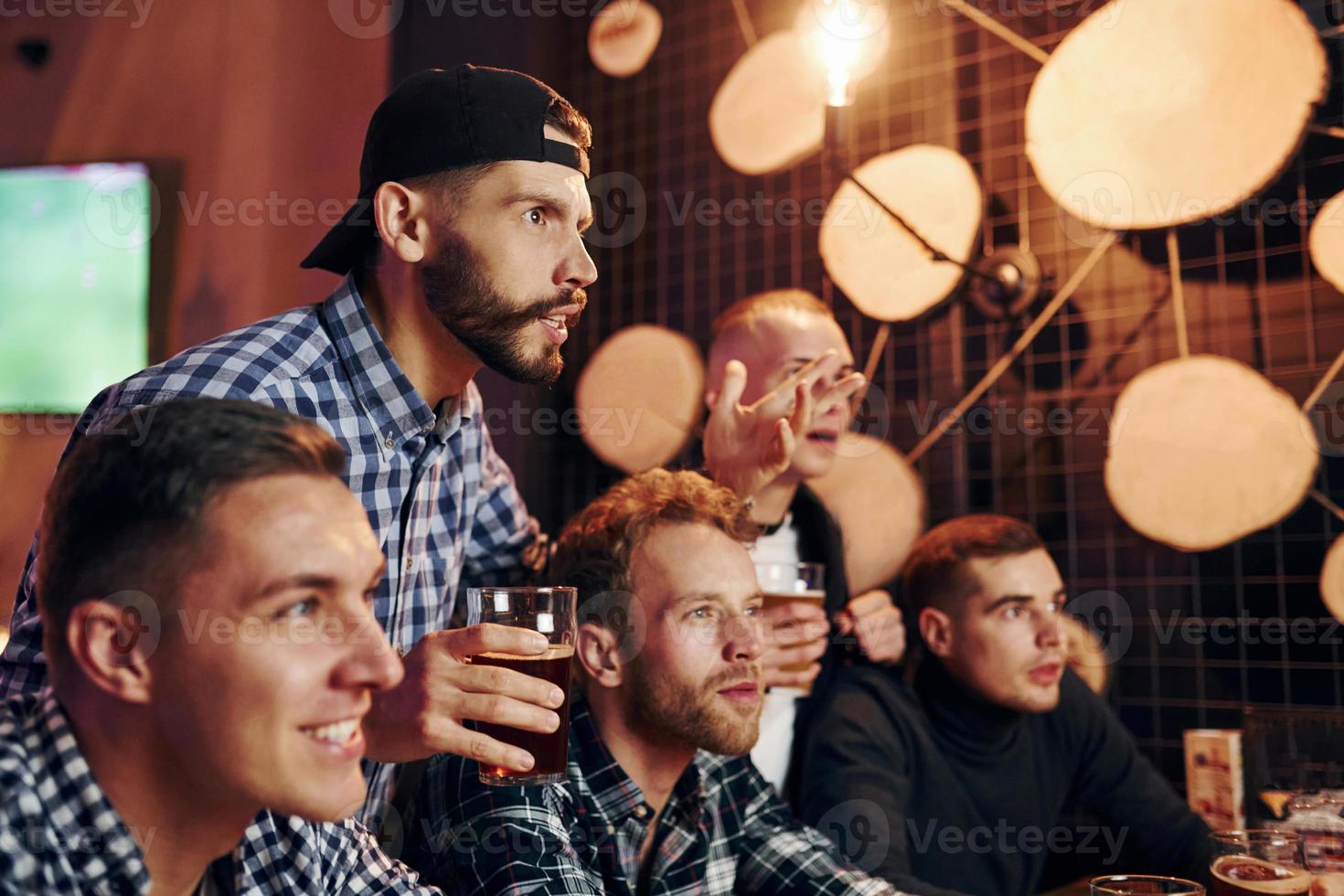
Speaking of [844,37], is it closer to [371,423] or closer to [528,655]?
[371,423]

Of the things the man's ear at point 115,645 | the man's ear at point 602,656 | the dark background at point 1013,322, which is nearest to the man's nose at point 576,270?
the man's ear at point 602,656

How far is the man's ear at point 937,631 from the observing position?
2.19 m

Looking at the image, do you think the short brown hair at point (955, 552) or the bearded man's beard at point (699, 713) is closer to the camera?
the bearded man's beard at point (699, 713)

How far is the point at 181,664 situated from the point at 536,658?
16.7 inches

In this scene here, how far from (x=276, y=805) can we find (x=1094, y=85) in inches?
82.1

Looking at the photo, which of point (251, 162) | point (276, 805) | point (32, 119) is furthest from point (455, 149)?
point (32, 119)

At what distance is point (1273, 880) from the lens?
A: 139cm

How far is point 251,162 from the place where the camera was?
2883 millimetres

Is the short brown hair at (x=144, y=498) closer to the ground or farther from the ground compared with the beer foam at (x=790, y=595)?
farther from the ground

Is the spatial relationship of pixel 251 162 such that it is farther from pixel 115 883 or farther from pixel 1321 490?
pixel 1321 490

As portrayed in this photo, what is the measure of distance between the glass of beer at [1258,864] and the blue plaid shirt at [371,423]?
3.68 ft

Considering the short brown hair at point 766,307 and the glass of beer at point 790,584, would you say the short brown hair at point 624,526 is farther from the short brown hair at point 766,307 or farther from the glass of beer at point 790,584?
the short brown hair at point 766,307

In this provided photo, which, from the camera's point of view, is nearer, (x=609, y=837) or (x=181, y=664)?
(x=181, y=664)

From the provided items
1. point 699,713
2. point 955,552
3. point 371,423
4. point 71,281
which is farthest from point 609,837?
point 71,281
